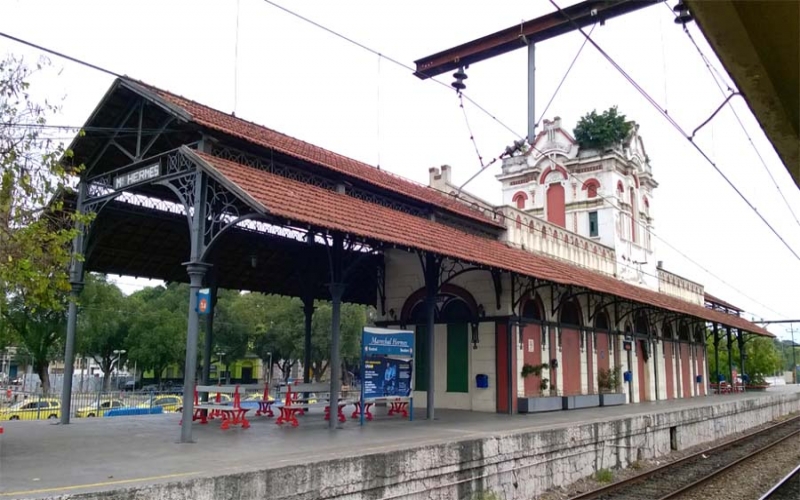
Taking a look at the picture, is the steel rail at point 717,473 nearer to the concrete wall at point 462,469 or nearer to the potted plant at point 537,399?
the concrete wall at point 462,469

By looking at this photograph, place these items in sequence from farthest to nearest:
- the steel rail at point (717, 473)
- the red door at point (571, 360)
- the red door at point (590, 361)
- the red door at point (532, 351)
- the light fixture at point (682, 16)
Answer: the red door at point (590, 361) → the red door at point (571, 360) → the red door at point (532, 351) → the steel rail at point (717, 473) → the light fixture at point (682, 16)

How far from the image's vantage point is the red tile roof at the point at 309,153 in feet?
39.0

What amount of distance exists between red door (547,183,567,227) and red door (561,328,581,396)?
9.32 metres

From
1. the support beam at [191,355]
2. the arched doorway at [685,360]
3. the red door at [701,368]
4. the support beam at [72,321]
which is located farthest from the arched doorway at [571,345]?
the red door at [701,368]

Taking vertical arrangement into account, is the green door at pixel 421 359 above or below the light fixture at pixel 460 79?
below

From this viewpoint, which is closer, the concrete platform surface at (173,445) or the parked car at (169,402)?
the concrete platform surface at (173,445)

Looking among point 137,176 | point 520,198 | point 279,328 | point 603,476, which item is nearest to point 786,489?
point 603,476

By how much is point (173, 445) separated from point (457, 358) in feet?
31.2

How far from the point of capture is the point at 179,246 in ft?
52.8

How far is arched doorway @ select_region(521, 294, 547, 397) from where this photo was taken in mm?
17312

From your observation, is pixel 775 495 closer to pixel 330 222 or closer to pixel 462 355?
pixel 462 355

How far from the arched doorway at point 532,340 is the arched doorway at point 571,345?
1.37m

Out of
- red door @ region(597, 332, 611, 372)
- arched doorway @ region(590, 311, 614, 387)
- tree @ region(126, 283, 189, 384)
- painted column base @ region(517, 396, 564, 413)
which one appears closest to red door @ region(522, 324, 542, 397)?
painted column base @ region(517, 396, 564, 413)

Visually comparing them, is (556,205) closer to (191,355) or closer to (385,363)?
(385,363)
